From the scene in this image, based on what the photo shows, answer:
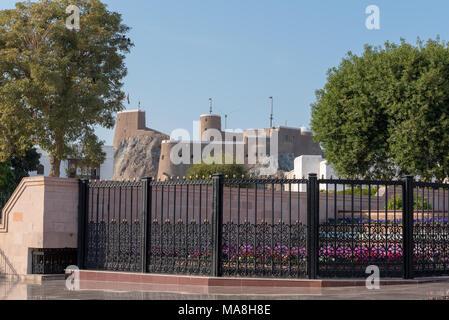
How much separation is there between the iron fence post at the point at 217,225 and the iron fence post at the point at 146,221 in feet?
5.36

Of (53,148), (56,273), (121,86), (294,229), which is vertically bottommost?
(56,273)

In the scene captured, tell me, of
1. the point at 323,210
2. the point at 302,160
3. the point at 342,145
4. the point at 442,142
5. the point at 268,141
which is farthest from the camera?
the point at 268,141

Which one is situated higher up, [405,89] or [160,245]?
[405,89]

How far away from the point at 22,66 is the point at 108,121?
14.1ft

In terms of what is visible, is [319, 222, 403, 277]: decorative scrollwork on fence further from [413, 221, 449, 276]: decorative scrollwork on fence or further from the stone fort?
the stone fort

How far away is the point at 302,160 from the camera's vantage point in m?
64.1

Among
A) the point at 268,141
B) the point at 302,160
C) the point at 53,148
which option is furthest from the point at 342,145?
the point at 268,141

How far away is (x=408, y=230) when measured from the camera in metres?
12.8

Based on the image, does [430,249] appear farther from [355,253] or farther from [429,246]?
[355,253]

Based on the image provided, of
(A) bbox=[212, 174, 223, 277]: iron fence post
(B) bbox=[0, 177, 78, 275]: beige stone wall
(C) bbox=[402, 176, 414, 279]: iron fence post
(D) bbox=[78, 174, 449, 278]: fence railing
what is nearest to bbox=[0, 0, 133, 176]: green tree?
(B) bbox=[0, 177, 78, 275]: beige stone wall

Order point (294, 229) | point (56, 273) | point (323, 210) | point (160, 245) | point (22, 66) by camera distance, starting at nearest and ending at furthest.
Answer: point (294, 229) → point (160, 245) → point (56, 273) → point (323, 210) → point (22, 66)

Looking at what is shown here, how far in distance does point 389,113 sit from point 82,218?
65.4ft

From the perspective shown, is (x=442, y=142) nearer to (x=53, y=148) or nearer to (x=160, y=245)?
(x=53, y=148)

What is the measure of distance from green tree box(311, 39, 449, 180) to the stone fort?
213ft
